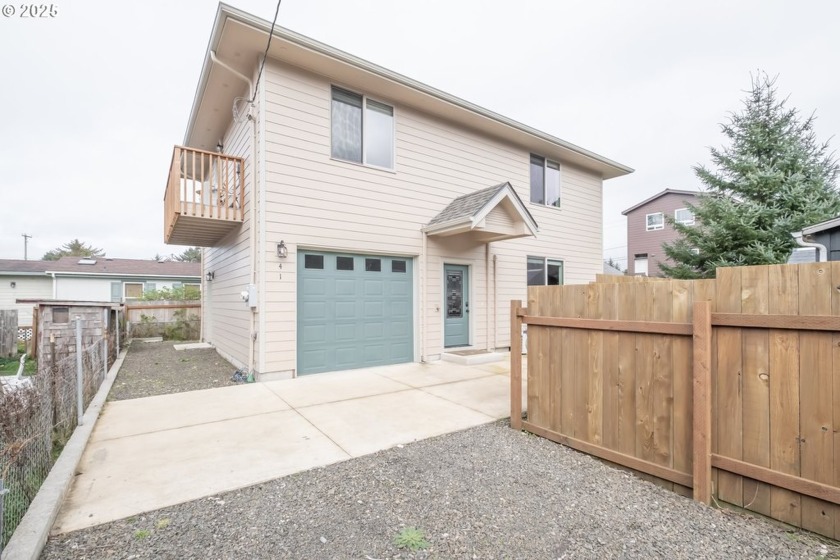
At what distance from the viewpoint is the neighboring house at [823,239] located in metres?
6.69

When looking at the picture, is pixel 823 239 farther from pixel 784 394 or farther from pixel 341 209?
pixel 341 209

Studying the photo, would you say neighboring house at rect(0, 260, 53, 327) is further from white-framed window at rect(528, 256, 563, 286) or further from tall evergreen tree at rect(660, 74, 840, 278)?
tall evergreen tree at rect(660, 74, 840, 278)

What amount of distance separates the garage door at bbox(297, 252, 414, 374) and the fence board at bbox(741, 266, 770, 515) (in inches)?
213

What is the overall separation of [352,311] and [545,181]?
6.58m

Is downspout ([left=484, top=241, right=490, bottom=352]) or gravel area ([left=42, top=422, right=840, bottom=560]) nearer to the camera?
gravel area ([left=42, top=422, right=840, bottom=560])

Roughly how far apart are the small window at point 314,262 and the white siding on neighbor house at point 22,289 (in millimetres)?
20615

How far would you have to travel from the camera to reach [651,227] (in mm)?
22906

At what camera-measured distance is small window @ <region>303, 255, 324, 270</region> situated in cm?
630

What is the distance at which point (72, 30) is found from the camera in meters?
6.12

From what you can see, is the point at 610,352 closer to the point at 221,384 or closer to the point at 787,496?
the point at 787,496

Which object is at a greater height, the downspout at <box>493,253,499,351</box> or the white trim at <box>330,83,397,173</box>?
the white trim at <box>330,83,397,173</box>

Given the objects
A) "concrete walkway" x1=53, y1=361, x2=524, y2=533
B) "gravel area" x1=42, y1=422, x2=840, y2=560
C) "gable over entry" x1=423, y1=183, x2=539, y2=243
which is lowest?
"concrete walkway" x1=53, y1=361, x2=524, y2=533

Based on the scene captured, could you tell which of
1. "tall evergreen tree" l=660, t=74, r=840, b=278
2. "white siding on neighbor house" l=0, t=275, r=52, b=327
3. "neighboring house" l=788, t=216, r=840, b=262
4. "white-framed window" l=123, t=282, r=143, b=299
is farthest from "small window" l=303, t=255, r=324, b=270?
"white siding on neighbor house" l=0, t=275, r=52, b=327

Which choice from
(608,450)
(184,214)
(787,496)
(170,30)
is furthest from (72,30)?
(787,496)
